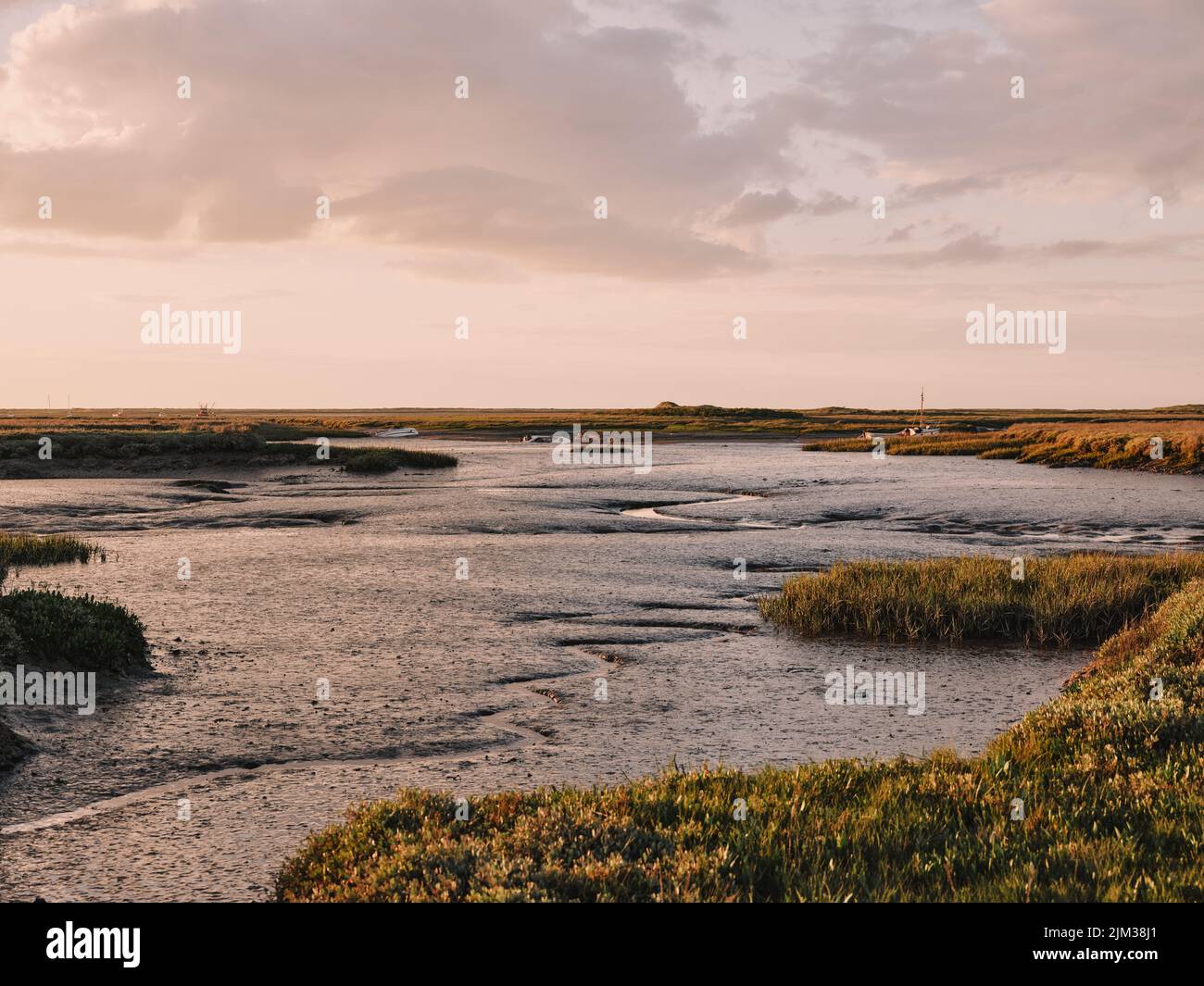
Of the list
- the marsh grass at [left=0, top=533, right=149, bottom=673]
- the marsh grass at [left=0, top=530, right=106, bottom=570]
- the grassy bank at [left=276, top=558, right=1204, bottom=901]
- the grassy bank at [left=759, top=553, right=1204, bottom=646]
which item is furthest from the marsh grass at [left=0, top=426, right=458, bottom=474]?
the grassy bank at [left=276, top=558, right=1204, bottom=901]

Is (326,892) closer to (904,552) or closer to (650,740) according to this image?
(650,740)

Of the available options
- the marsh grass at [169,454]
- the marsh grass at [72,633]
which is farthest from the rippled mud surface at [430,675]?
the marsh grass at [169,454]

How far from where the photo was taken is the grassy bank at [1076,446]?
70750 mm

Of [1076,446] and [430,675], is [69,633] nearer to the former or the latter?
[430,675]

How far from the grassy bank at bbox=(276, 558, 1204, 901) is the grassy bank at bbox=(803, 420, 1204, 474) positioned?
65.2 meters

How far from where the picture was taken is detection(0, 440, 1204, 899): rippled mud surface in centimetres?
1060

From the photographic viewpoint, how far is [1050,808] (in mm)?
8969

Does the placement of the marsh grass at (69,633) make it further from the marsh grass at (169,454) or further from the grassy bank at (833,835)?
the marsh grass at (169,454)

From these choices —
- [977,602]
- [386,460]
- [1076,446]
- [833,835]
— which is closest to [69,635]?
[833,835]

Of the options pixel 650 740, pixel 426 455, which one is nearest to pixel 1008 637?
pixel 650 740

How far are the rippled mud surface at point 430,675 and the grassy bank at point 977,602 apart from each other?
1005 millimetres

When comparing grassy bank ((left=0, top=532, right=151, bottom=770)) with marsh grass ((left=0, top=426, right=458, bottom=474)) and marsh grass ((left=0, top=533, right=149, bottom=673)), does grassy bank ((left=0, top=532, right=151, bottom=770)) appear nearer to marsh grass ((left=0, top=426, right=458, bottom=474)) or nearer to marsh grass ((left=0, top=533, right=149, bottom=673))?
marsh grass ((left=0, top=533, right=149, bottom=673))

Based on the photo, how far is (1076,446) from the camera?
8500 cm

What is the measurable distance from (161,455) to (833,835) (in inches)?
2617
